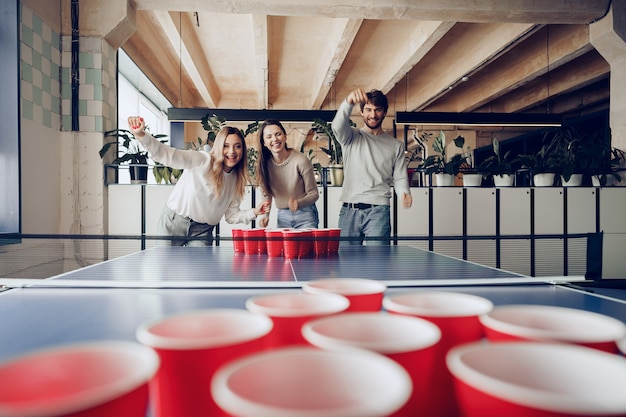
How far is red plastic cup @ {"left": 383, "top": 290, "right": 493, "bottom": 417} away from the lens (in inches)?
16.7

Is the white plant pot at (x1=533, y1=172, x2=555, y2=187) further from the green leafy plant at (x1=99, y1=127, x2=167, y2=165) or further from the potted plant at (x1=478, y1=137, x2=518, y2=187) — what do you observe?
the green leafy plant at (x1=99, y1=127, x2=167, y2=165)

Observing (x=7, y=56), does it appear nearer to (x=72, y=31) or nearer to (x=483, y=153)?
(x=72, y=31)

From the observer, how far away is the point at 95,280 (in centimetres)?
131

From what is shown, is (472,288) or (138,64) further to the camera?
(138,64)

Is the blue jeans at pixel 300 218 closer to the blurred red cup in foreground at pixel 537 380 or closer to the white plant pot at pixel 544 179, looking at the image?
the blurred red cup in foreground at pixel 537 380

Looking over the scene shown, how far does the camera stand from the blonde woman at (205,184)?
2574 mm

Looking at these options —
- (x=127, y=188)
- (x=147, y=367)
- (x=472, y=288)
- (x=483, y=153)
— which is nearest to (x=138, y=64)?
(x=127, y=188)

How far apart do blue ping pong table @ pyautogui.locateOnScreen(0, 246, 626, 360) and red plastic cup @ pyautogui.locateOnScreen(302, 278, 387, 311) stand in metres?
0.33

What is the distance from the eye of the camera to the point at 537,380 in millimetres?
390

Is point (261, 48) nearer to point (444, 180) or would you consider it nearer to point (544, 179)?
point (444, 180)

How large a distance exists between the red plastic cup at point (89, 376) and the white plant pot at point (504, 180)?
5.12 meters

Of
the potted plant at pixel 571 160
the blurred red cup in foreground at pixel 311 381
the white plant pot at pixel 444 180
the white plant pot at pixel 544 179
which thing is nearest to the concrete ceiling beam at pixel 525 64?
the potted plant at pixel 571 160

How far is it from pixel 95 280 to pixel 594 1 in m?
5.63

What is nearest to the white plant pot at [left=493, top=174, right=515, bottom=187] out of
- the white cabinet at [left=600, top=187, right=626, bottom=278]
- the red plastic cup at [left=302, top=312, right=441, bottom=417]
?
the white cabinet at [left=600, top=187, right=626, bottom=278]
